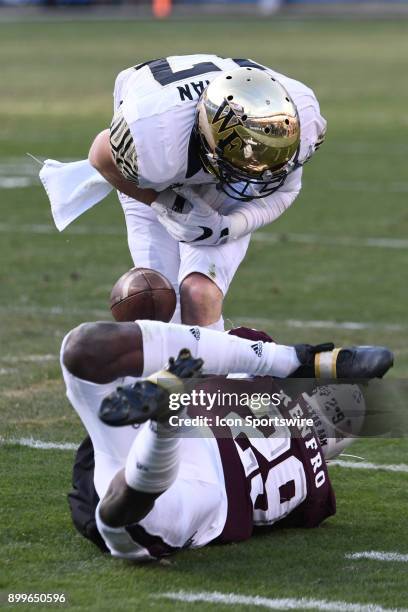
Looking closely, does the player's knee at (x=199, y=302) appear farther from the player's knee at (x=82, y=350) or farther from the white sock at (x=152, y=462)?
the white sock at (x=152, y=462)

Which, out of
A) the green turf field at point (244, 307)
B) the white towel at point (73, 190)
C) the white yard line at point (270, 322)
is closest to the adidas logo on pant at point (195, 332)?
the green turf field at point (244, 307)

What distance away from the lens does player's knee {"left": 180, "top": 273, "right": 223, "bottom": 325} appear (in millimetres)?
5605

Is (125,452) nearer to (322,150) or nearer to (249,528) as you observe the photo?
(249,528)

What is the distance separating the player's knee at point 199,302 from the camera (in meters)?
5.61

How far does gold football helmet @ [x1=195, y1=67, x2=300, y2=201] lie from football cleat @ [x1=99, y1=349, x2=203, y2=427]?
135cm

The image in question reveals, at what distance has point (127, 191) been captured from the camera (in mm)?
5793

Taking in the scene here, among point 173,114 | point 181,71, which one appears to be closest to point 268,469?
point 173,114

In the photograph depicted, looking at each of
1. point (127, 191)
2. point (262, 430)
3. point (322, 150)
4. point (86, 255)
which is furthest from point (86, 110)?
point (262, 430)

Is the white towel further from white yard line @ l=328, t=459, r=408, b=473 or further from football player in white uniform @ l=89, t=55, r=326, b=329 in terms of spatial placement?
white yard line @ l=328, t=459, r=408, b=473

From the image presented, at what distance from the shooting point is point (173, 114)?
543 cm

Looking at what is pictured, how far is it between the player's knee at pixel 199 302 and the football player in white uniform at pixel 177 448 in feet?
2.88

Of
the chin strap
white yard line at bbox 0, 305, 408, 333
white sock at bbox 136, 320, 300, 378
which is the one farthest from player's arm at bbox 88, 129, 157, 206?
white yard line at bbox 0, 305, 408, 333

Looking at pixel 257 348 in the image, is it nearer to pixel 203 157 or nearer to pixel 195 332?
pixel 195 332

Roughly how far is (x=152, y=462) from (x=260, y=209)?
2003mm
